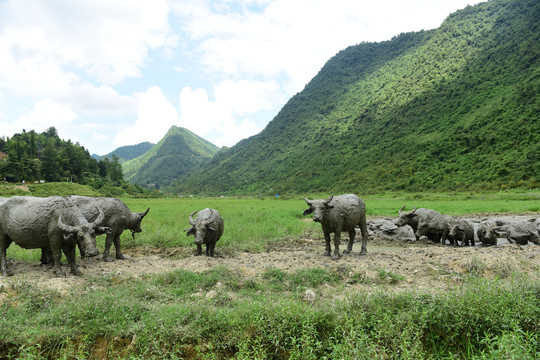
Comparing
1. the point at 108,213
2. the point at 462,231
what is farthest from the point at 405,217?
the point at 108,213

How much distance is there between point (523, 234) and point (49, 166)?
91.2 metres

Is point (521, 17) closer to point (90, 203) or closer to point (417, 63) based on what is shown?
point (417, 63)

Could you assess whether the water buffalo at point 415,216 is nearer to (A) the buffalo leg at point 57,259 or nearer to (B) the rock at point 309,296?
(B) the rock at point 309,296

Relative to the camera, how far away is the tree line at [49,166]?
222 ft

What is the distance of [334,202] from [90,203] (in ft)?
25.7

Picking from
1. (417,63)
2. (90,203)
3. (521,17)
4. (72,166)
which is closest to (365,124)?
(417,63)

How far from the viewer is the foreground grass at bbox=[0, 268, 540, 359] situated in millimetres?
4570

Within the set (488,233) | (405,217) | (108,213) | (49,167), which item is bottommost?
(488,233)

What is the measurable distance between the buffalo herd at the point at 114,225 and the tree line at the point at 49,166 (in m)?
76.5

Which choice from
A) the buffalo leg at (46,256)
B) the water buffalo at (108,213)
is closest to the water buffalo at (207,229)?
the water buffalo at (108,213)

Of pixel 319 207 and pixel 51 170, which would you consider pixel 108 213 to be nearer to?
pixel 319 207

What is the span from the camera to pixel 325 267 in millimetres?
8359

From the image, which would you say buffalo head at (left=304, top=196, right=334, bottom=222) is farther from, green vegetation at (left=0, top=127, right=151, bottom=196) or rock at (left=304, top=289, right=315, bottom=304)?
green vegetation at (left=0, top=127, right=151, bottom=196)

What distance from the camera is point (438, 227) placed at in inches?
544
